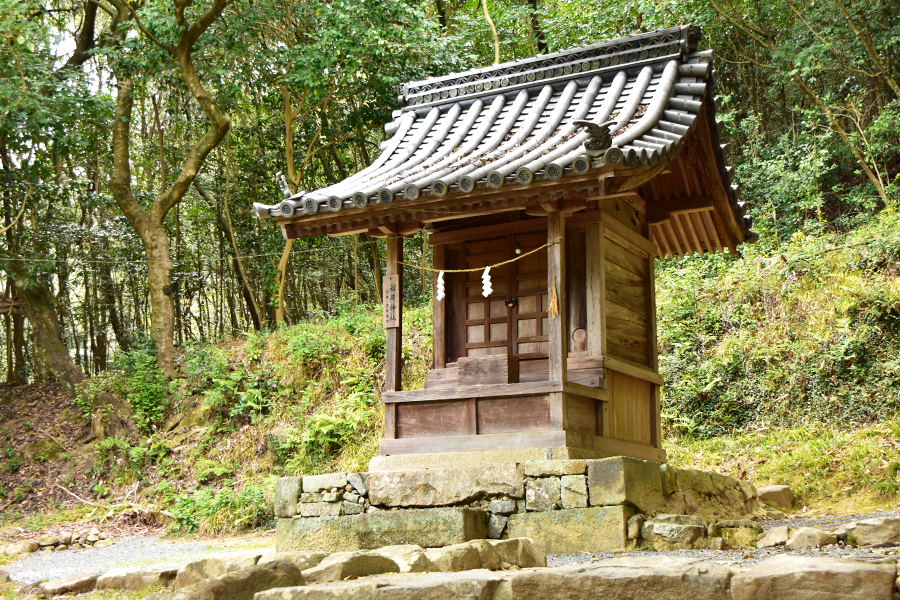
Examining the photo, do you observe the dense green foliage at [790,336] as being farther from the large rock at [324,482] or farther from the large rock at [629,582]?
the large rock at [629,582]

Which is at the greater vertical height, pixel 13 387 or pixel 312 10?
pixel 312 10

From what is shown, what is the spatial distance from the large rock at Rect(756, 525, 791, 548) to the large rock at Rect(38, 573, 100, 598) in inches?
214

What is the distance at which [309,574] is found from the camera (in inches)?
171

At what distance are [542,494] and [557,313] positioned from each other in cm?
164

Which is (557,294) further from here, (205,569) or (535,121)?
(205,569)

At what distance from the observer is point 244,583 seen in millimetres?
4035

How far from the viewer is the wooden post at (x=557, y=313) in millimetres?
6945

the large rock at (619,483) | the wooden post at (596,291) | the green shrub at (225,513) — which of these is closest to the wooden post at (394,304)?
the wooden post at (596,291)

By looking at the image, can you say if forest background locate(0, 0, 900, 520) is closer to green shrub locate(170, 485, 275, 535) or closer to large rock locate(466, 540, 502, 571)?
green shrub locate(170, 485, 275, 535)

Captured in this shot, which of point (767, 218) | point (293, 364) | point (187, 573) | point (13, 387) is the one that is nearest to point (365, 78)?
point (293, 364)

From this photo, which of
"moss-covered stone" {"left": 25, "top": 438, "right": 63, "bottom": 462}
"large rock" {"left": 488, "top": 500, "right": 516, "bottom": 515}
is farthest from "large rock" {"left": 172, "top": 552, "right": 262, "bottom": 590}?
"moss-covered stone" {"left": 25, "top": 438, "right": 63, "bottom": 462}

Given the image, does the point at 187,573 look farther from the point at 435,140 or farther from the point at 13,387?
the point at 13,387

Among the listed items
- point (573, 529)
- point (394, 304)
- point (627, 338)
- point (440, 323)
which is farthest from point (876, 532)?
point (394, 304)

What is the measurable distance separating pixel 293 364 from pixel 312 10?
758cm
